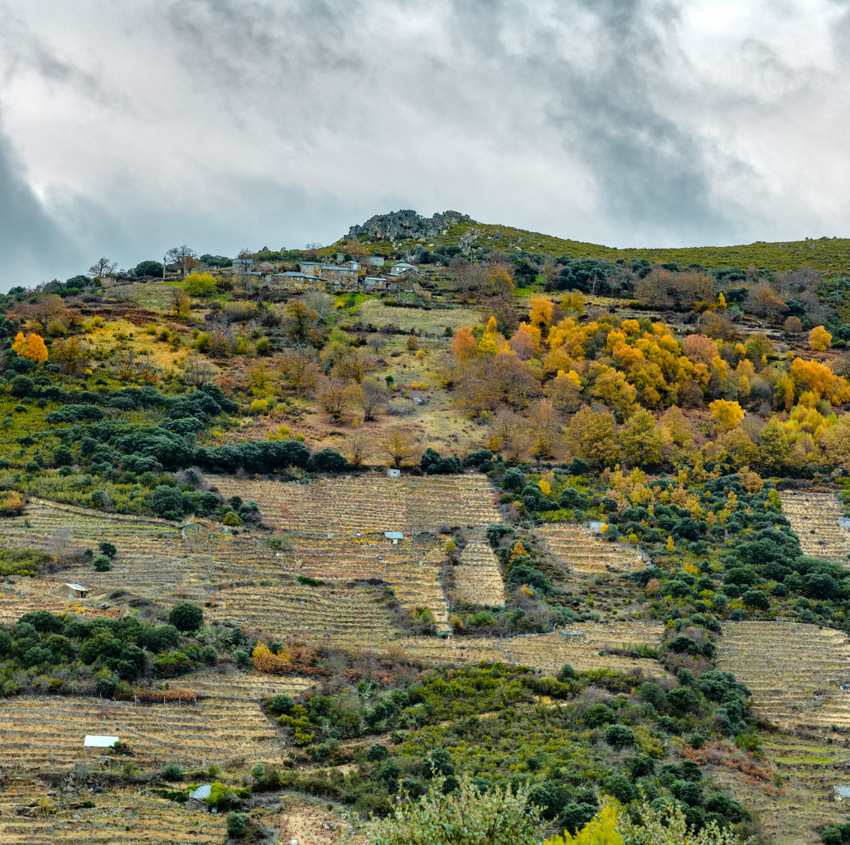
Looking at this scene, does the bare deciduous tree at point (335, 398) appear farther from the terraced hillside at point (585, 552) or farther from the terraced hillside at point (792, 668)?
the terraced hillside at point (792, 668)

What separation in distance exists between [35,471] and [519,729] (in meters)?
38.9

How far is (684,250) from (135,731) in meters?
125

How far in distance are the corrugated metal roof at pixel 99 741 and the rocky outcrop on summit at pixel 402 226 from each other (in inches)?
4521

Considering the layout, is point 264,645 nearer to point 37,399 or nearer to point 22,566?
point 22,566

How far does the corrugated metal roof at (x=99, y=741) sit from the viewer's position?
39.3 metres

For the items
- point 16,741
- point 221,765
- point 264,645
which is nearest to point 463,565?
point 264,645

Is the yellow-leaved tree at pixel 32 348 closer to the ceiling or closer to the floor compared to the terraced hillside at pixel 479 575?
closer to the ceiling

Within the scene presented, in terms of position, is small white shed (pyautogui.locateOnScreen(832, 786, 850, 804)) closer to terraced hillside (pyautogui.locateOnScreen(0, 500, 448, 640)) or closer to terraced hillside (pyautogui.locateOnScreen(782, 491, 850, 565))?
terraced hillside (pyautogui.locateOnScreen(0, 500, 448, 640))

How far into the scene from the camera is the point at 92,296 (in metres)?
110

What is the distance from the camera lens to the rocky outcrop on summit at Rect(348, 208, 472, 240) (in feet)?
488

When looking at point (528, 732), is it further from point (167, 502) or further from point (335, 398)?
point (335, 398)

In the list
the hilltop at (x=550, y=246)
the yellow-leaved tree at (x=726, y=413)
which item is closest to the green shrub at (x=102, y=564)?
the yellow-leaved tree at (x=726, y=413)

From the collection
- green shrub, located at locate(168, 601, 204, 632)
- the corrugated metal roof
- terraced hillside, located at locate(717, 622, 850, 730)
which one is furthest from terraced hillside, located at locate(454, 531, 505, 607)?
the corrugated metal roof

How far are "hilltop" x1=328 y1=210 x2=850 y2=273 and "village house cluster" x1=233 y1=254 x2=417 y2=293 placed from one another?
49.2 feet
